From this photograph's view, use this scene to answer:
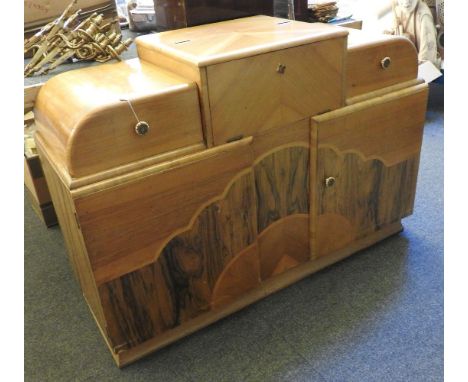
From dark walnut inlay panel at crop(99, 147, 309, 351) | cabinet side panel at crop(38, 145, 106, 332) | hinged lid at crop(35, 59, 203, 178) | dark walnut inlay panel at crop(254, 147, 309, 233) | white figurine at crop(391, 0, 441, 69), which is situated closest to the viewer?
hinged lid at crop(35, 59, 203, 178)

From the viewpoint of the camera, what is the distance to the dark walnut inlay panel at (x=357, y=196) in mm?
1468

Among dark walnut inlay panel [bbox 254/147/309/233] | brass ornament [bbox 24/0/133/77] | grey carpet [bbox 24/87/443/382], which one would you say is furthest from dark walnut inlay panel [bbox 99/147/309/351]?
brass ornament [bbox 24/0/133/77]

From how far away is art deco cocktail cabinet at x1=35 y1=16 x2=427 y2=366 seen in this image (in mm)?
1095

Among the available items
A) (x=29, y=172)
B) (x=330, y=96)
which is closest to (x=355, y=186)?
(x=330, y=96)

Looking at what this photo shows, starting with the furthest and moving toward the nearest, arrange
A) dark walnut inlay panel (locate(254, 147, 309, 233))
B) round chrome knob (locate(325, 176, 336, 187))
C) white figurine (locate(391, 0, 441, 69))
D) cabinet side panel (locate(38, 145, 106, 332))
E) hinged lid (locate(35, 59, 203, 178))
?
white figurine (locate(391, 0, 441, 69)), round chrome knob (locate(325, 176, 336, 187)), dark walnut inlay panel (locate(254, 147, 309, 233)), cabinet side panel (locate(38, 145, 106, 332)), hinged lid (locate(35, 59, 203, 178))

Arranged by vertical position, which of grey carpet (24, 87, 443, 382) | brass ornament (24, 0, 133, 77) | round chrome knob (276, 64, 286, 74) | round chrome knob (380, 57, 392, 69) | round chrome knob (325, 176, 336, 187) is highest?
brass ornament (24, 0, 133, 77)

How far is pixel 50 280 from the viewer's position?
174cm

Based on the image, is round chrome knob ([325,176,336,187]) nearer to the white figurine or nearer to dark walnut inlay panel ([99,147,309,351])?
dark walnut inlay panel ([99,147,309,351])

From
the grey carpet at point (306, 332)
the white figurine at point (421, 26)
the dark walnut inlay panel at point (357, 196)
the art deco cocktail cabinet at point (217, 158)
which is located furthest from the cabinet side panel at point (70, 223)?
the white figurine at point (421, 26)

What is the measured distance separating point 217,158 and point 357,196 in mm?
595

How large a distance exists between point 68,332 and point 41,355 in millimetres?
107

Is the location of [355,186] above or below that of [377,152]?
below

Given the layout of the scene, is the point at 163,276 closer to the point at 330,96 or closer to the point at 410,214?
the point at 330,96

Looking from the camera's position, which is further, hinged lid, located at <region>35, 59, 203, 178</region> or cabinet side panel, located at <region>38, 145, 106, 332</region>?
cabinet side panel, located at <region>38, 145, 106, 332</region>
